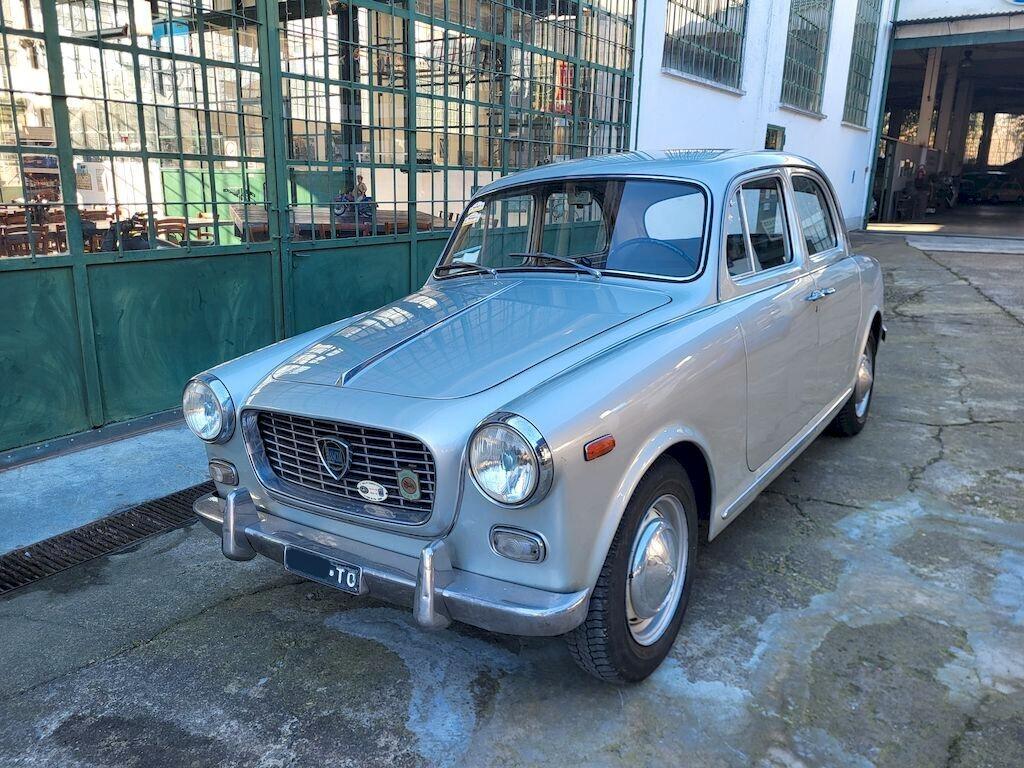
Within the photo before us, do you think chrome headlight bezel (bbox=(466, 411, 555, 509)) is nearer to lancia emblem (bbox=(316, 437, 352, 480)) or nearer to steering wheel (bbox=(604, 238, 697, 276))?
lancia emblem (bbox=(316, 437, 352, 480))

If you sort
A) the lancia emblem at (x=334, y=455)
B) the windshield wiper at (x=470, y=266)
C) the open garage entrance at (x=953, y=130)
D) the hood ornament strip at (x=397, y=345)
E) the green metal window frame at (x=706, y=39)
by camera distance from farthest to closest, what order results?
the open garage entrance at (x=953, y=130), the green metal window frame at (x=706, y=39), the windshield wiper at (x=470, y=266), the hood ornament strip at (x=397, y=345), the lancia emblem at (x=334, y=455)

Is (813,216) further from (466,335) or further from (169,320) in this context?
(169,320)

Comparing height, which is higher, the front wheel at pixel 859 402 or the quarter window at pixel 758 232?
the quarter window at pixel 758 232

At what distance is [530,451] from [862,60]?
2018 cm

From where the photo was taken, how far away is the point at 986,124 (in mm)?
45656

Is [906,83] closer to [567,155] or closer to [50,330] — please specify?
[567,155]

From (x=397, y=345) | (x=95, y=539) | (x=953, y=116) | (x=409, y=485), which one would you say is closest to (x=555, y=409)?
(x=409, y=485)

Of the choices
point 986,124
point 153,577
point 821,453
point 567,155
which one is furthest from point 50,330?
point 986,124

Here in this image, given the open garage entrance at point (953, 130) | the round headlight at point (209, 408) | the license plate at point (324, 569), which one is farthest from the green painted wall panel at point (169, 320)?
the open garage entrance at point (953, 130)

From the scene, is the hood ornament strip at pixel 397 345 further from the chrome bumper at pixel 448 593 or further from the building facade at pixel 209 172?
the building facade at pixel 209 172

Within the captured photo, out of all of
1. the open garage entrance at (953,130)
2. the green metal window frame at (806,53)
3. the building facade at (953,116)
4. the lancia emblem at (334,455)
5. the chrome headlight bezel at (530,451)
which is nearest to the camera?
the chrome headlight bezel at (530,451)

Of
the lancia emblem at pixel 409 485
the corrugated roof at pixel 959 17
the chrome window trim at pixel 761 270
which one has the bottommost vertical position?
the lancia emblem at pixel 409 485

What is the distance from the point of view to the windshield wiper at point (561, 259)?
3.30 m

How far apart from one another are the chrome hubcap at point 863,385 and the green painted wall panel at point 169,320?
4.07 metres
